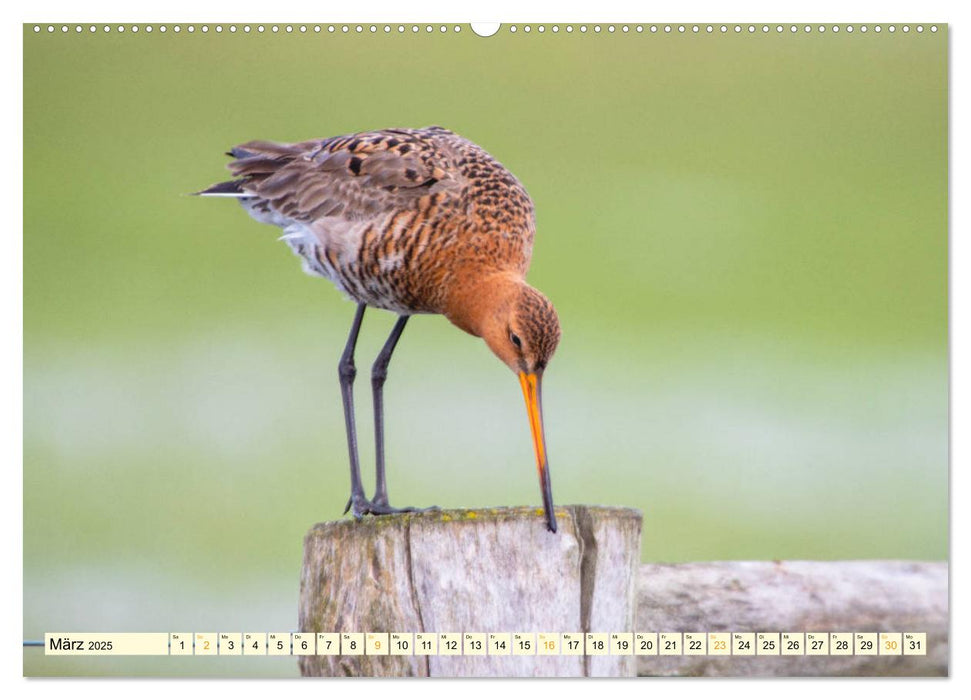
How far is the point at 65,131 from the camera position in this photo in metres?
7.63

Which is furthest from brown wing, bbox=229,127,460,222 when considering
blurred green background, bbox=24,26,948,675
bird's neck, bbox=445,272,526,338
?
bird's neck, bbox=445,272,526,338

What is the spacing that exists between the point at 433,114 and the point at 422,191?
480mm

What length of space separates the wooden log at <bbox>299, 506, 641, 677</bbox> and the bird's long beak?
29cm

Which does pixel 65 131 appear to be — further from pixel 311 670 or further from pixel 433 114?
pixel 311 670

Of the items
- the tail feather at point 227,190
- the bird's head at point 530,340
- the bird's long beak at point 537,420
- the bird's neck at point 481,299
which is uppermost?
the tail feather at point 227,190

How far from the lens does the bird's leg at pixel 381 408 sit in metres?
8.20

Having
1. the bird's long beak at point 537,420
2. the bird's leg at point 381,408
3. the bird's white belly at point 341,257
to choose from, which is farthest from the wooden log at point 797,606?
the bird's white belly at point 341,257

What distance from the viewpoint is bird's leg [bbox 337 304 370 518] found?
814 cm

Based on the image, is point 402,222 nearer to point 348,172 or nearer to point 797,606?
point 348,172

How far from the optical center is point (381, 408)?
858 cm

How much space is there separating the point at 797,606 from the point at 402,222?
2.68 m

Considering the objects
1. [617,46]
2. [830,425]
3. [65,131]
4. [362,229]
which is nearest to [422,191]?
[362,229]

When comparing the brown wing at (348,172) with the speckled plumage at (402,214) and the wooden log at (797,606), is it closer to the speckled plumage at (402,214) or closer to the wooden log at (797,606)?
the speckled plumage at (402,214)

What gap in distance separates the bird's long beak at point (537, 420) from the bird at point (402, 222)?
32 cm
